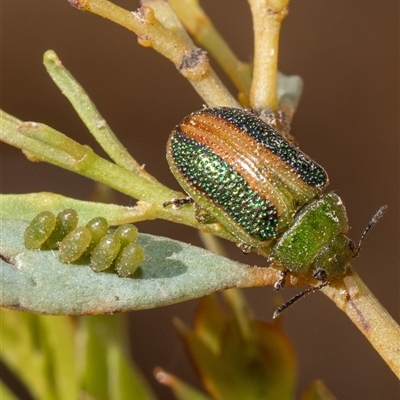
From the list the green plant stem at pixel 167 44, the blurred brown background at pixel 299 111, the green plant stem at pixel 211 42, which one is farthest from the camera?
the blurred brown background at pixel 299 111

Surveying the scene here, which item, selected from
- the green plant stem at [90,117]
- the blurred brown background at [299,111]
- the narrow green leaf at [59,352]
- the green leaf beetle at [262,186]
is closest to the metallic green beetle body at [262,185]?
the green leaf beetle at [262,186]

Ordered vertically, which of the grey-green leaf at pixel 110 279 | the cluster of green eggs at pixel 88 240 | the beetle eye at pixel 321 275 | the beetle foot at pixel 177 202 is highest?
the beetle foot at pixel 177 202

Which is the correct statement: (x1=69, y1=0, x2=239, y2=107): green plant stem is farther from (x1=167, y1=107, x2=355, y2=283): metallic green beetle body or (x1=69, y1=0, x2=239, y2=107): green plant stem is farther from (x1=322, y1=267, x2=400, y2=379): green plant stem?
(x1=322, y1=267, x2=400, y2=379): green plant stem

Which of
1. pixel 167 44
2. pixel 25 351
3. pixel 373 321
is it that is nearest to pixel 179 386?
pixel 25 351

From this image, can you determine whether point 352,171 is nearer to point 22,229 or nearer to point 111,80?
point 111,80

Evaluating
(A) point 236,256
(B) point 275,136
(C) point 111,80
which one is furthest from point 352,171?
(B) point 275,136

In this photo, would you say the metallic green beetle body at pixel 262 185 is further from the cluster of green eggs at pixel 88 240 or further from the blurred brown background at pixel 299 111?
the blurred brown background at pixel 299 111

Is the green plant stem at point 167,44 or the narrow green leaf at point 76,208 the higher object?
the green plant stem at point 167,44

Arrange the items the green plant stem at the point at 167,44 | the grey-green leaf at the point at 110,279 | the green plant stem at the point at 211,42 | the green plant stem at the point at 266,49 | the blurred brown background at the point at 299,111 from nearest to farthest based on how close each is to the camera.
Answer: the grey-green leaf at the point at 110,279
the green plant stem at the point at 167,44
the green plant stem at the point at 266,49
the green plant stem at the point at 211,42
the blurred brown background at the point at 299,111

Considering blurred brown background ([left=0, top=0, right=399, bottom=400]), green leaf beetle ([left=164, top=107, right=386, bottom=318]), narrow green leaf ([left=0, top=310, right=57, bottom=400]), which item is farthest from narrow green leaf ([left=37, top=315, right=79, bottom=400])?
blurred brown background ([left=0, top=0, right=399, bottom=400])
